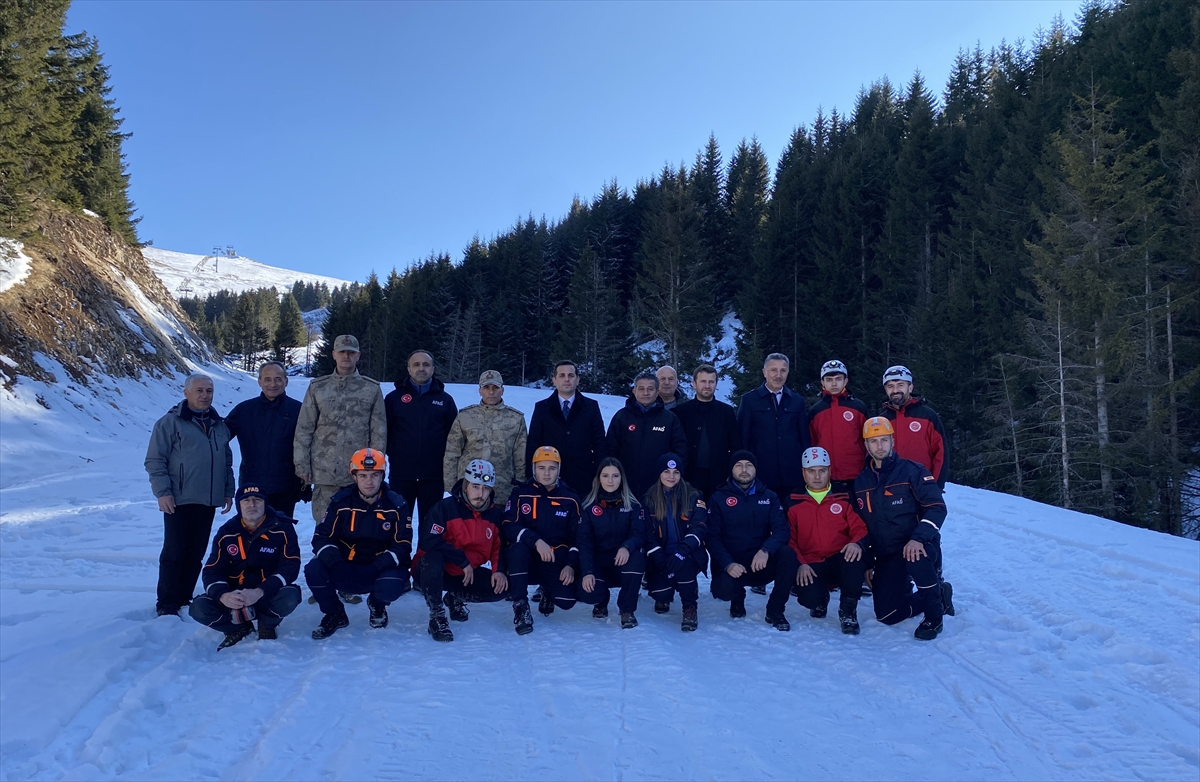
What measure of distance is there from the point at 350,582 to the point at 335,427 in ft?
4.83

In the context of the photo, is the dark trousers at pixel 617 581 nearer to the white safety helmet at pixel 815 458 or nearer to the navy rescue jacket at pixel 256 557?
the white safety helmet at pixel 815 458

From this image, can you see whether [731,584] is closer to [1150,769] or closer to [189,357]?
[1150,769]

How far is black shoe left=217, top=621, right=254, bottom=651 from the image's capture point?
4781 millimetres

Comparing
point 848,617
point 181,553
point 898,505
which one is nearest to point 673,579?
point 848,617

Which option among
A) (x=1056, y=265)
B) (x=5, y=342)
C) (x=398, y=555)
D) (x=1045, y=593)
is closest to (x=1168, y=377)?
(x=1056, y=265)

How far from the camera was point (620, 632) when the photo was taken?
5215mm

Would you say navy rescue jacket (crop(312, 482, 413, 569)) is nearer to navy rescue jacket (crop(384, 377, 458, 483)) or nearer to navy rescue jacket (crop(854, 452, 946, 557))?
navy rescue jacket (crop(384, 377, 458, 483))

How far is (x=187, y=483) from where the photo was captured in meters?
5.50

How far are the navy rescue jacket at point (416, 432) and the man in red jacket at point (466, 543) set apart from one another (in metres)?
0.70

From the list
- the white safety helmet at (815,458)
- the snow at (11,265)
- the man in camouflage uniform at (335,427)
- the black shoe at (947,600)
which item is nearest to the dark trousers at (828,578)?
the black shoe at (947,600)

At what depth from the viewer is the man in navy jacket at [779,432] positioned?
6391 millimetres

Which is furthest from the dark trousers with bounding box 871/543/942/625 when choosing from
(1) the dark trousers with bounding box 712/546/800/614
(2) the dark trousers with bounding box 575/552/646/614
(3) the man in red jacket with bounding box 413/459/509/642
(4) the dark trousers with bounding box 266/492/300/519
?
(4) the dark trousers with bounding box 266/492/300/519

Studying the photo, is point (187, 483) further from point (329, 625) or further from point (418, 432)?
point (418, 432)

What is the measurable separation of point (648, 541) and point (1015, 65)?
36.6m
